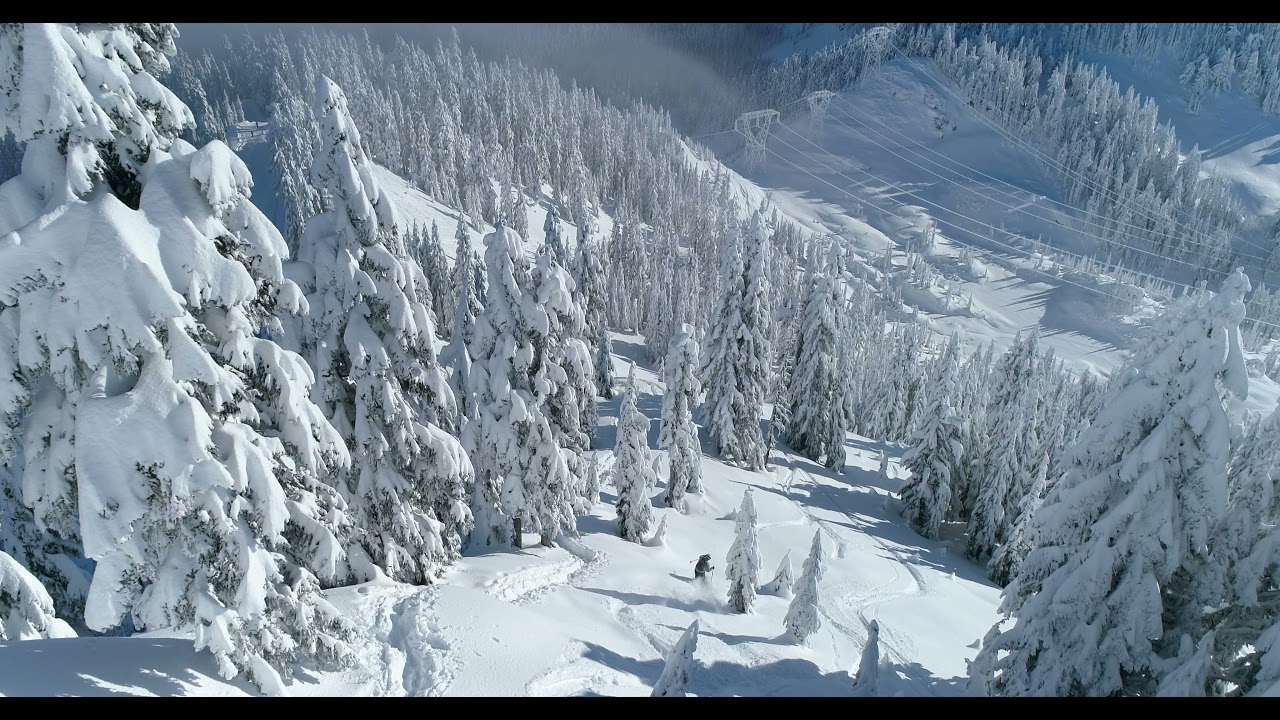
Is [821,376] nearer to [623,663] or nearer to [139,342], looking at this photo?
[623,663]

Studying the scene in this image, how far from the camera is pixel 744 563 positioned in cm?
2194

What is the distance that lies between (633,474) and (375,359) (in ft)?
42.9

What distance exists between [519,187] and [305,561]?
427 feet

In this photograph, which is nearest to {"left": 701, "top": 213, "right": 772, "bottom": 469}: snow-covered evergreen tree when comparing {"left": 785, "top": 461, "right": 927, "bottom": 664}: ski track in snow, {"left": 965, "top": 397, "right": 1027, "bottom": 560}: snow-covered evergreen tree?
{"left": 785, "top": 461, "right": 927, "bottom": 664}: ski track in snow

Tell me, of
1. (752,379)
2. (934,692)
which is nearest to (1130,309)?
(752,379)

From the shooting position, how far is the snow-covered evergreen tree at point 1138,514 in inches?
489

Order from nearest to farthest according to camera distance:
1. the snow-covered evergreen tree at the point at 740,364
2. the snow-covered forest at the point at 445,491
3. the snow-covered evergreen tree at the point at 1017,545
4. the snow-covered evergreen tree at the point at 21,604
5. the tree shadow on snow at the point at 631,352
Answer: the snow-covered forest at the point at 445,491 < the snow-covered evergreen tree at the point at 21,604 < the snow-covered evergreen tree at the point at 1017,545 < the snow-covered evergreen tree at the point at 740,364 < the tree shadow on snow at the point at 631,352

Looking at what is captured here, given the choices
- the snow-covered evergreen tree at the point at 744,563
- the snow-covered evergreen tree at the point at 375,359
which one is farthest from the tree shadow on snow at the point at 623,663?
the snow-covered evergreen tree at the point at 744,563

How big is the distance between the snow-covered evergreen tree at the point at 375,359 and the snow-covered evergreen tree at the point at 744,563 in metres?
9.94

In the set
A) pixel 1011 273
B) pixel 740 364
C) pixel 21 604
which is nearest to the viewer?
pixel 21 604

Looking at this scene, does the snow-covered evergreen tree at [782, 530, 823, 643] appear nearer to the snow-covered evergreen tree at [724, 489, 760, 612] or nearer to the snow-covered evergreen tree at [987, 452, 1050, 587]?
the snow-covered evergreen tree at [724, 489, 760, 612]

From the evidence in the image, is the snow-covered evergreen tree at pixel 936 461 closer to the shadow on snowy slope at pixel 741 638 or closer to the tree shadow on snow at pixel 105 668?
the shadow on snowy slope at pixel 741 638

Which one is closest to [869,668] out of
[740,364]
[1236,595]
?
[1236,595]

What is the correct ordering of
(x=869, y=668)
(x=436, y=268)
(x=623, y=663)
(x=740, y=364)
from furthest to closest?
(x=436, y=268) < (x=740, y=364) < (x=869, y=668) < (x=623, y=663)
